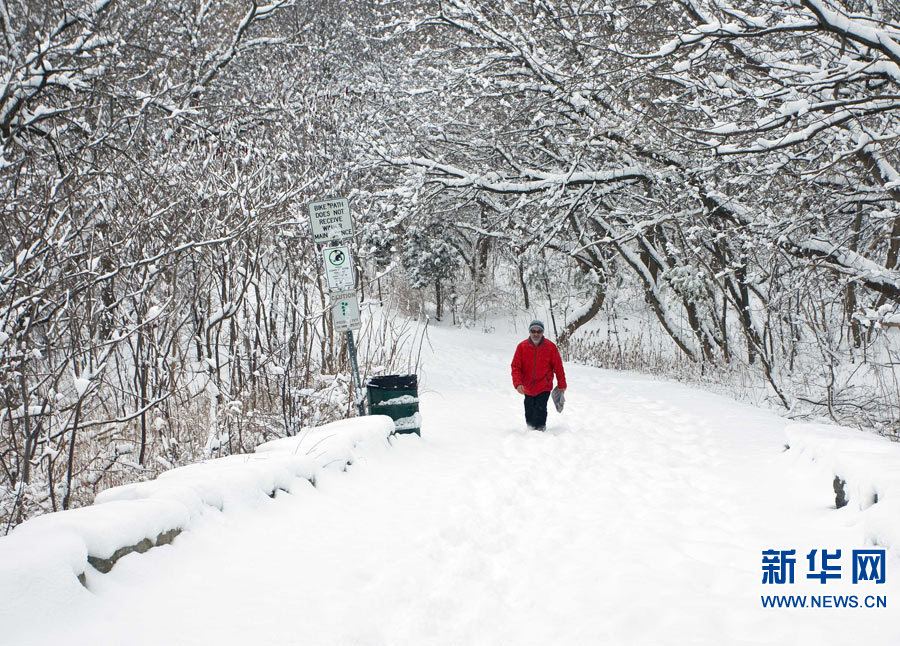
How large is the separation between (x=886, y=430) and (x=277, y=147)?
28.9 feet

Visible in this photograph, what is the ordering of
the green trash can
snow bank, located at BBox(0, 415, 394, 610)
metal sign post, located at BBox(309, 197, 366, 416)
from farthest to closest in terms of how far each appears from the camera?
the green trash can
metal sign post, located at BBox(309, 197, 366, 416)
snow bank, located at BBox(0, 415, 394, 610)

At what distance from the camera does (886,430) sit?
8.08m

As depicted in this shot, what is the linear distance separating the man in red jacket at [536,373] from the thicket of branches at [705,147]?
8.85 ft

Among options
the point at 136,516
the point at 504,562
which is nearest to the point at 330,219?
the point at 504,562

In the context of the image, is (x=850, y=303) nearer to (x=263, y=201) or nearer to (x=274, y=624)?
(x=263, y=201)

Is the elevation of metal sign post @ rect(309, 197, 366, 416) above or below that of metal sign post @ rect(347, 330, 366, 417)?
above

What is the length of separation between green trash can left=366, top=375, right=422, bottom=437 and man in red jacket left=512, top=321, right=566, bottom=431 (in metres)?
1.61

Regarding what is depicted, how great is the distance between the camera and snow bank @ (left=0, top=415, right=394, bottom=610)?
7.56 feet

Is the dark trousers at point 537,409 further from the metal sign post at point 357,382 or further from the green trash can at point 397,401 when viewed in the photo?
the metal sign post at point 357,382

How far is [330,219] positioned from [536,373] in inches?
130

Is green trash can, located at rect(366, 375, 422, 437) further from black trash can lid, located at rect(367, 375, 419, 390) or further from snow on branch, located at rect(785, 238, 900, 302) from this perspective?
snow on branch, located at rect(785, 238, 900, 302)

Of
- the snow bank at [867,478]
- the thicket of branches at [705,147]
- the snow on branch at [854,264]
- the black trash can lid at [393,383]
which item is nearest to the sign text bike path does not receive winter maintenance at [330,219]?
the black trash can lid at [393,383]

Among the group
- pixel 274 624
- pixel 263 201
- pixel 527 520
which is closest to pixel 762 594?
pixel 527 520

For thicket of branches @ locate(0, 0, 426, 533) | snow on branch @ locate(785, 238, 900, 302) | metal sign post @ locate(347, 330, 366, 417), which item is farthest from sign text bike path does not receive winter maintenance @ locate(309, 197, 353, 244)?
snow on branch @ locate(785, 238, 900, 302)
